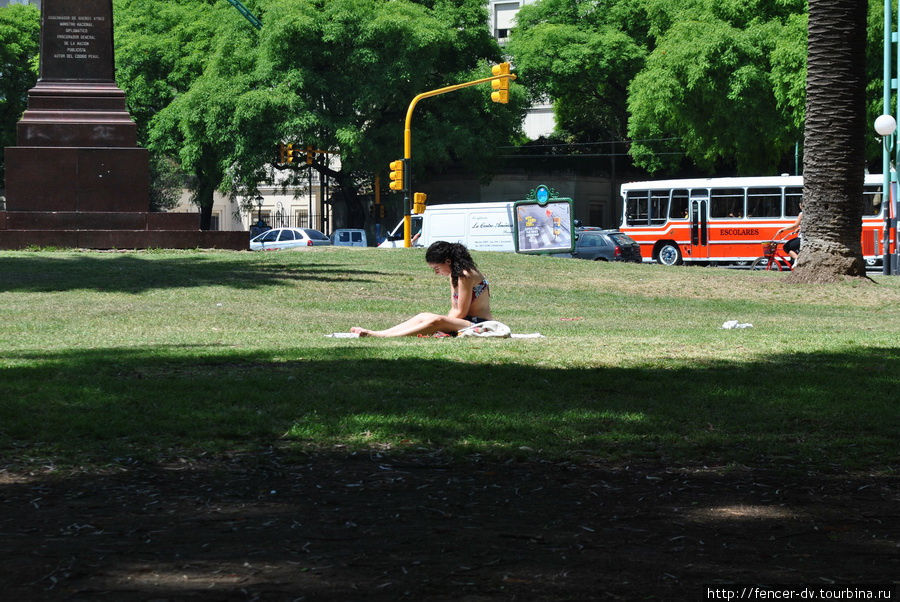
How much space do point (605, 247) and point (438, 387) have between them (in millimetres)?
29331

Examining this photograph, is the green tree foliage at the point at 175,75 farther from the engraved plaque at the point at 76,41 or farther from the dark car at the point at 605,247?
the engraved plaque at the point at 76,41

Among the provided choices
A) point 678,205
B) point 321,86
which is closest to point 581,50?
point 321,86

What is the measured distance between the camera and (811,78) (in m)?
19.4

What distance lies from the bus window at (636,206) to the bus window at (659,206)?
0.24 metres

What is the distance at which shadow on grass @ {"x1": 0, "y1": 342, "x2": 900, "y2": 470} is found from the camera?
6.12 meters

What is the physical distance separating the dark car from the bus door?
125 inches

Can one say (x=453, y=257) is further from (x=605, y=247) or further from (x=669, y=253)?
(x=669, y=253)

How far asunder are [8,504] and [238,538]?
119cm

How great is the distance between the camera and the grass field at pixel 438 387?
6168 millimetres

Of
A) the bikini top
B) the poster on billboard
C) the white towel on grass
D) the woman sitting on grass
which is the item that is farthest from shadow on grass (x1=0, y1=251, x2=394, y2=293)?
the poster on billboard

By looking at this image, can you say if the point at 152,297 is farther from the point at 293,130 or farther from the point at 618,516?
the point at 293,130

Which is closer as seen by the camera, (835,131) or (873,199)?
(835,131)

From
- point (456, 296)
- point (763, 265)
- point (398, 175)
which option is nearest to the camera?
point (456, 296)

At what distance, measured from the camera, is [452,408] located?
696 centimetres
